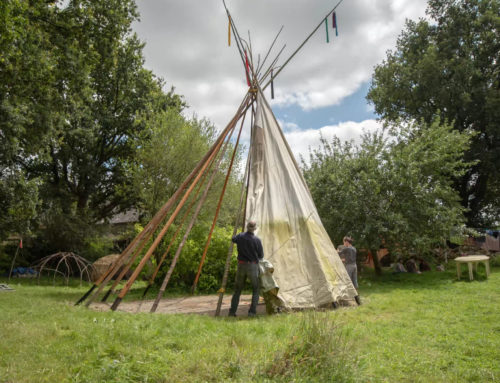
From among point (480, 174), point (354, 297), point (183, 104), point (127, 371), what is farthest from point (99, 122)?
point (480, 174)

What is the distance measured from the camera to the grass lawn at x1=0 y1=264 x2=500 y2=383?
345 centimetres

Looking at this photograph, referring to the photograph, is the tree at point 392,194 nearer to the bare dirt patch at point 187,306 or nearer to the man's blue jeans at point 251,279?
the bare dirt patch at point 187,306

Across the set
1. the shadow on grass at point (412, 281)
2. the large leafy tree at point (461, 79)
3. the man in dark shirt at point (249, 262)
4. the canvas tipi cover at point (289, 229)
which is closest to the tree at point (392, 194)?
the shadow on grass at point (412, 281)

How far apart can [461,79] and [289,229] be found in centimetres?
1650

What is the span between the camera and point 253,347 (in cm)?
409

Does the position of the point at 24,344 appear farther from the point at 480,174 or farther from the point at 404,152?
the point at 480,174

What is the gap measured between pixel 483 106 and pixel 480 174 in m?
4.10

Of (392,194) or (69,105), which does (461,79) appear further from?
(69,105)

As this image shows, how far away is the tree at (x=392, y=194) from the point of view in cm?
1146

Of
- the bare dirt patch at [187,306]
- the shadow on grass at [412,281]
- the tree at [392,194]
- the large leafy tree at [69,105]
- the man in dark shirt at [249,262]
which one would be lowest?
the bare dirt patch at [187,306]

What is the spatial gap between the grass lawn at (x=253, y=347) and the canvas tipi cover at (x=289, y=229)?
64cm

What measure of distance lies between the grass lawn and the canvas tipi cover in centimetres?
64

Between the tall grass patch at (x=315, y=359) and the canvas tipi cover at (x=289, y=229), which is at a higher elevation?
the canvas tipi cover at (x=289, y=229)

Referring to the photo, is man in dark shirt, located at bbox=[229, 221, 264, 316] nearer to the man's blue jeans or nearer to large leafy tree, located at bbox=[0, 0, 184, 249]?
the man's blue jeans
